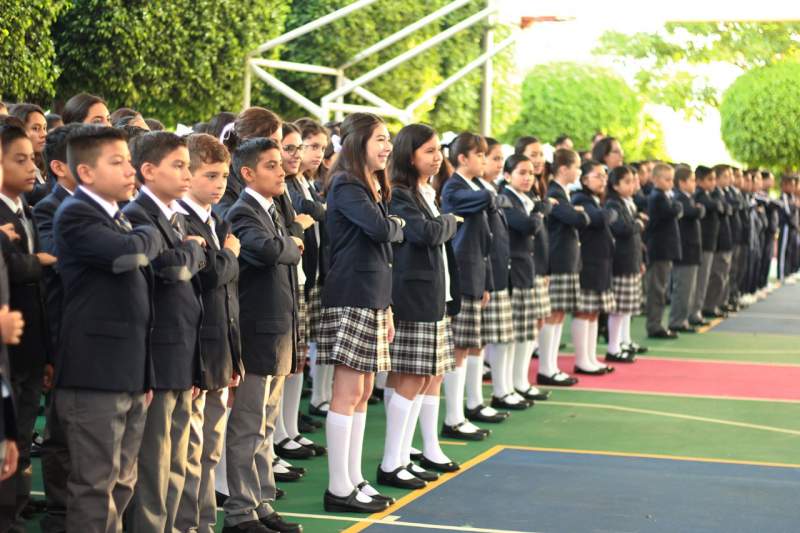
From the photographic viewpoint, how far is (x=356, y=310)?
6.54m

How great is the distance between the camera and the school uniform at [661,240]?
13.7 meters

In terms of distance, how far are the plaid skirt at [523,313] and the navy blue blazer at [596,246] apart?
5.43 ft

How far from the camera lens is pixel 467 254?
8422 millimetres

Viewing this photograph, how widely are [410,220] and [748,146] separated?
21.1 meters

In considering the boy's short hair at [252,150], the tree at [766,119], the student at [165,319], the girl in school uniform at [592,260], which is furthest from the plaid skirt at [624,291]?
the tree at [766,119]

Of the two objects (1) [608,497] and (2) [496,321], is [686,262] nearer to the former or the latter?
(2) [496,321]

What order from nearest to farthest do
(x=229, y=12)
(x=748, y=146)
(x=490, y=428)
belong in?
(x=490, y=428), (x=229, y=12), (x=748, y=146)

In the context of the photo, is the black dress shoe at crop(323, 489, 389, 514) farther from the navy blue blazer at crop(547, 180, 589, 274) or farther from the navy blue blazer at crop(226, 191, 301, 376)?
the navy blue blazer at crop(547, 180, 589, 274)

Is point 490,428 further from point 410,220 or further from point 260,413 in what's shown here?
point 260,413

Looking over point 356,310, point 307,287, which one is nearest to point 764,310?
point 307,287

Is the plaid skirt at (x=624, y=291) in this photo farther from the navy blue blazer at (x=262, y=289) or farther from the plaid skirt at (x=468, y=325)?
the navy blue blazer at (x=262, y=289)

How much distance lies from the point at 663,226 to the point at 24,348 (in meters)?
9.26

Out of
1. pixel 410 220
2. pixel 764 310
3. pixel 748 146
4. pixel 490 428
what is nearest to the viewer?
pixel 410 220

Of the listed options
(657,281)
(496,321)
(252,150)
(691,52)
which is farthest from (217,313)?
(691,52)
